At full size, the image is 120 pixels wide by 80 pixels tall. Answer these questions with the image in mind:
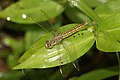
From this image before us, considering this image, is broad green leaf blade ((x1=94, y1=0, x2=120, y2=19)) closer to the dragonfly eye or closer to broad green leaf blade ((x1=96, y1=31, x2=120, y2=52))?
broad green leaf blade ((x1=96, y1=31, x2=120, y2=52))

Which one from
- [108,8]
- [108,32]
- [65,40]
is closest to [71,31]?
[65,40]

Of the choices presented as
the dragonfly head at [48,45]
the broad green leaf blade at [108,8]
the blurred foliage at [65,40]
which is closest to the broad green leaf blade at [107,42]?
the blurred foliage at [65,40]

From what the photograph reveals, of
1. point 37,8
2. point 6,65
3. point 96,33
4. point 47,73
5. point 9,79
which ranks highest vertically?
point 96,33

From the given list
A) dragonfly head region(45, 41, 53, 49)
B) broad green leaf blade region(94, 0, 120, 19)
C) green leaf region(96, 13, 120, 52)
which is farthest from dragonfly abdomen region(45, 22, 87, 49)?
broad green leaf blade region(94, 0, 120, 19)

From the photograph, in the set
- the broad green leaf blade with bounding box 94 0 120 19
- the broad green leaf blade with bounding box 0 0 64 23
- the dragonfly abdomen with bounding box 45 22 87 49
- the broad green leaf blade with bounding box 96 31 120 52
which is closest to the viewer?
the broad green leaf blade with bounding box 96 31 120 52

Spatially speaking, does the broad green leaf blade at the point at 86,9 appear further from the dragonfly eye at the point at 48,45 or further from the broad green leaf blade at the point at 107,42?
the dragonfly eye at the point at 48,45

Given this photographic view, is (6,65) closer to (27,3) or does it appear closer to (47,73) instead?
(47,73)

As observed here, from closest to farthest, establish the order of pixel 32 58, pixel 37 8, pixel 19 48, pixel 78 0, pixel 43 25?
pixel 32 58 → pixel 78 0 → pixel 37 8 → pixel 43 25 → pixel 19 48

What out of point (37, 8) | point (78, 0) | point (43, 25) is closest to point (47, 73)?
point (43, 25)
